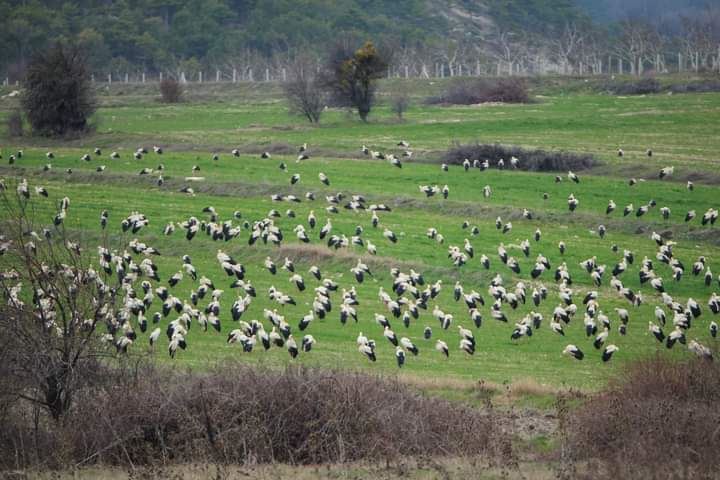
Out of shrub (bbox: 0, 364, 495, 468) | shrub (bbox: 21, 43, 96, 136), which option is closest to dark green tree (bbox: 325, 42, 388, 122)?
shrub (bbox: 21, 43, 96, 136)

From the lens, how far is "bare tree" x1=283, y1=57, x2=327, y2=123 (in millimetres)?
77438

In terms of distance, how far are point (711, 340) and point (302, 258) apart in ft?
50.1

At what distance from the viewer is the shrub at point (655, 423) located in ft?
45.7

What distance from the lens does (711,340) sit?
26.0 m

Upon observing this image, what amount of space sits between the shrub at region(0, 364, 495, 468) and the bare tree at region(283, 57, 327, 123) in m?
60.2

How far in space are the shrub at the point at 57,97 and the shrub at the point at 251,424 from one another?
173 feet

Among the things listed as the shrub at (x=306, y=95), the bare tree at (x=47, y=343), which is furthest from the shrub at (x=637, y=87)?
the bare tree at (x=47, y=343)

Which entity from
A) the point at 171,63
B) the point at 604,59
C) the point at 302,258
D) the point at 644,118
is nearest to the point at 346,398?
the point at 302,258

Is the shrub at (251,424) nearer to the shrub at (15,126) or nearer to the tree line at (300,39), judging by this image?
the shrub at (15,126)

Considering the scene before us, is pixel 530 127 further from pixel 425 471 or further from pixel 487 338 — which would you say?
pixel 425 471

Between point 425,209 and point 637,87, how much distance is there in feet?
179

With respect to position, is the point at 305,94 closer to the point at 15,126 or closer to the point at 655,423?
the point at 15,126

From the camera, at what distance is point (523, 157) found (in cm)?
5412

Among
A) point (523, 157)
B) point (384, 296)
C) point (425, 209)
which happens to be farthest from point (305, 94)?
point (384, 296)
